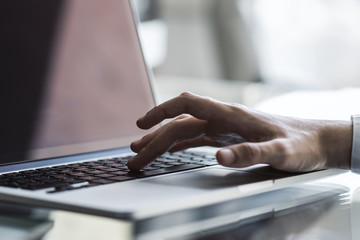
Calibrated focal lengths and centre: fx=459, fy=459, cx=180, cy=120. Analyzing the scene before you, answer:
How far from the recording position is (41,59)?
3.13ft

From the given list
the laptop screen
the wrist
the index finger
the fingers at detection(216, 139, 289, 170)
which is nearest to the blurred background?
the laptop screen

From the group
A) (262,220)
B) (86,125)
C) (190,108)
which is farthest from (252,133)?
(86,125)

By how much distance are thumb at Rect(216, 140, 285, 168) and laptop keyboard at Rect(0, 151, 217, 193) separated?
14 cm

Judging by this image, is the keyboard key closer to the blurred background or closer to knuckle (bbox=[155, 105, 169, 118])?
knuckle (bbox=[155, 105, 169, 118])

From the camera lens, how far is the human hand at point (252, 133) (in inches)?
29.9

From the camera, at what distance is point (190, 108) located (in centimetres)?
82

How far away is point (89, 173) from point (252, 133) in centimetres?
29

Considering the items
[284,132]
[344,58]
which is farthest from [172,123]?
[344,58]

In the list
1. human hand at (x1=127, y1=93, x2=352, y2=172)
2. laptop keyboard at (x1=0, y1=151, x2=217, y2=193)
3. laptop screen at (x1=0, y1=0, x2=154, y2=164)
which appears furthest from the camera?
laptop screen at (x1=0, y1=0, x2=154, y2=164)

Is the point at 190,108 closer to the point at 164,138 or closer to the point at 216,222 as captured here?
the point at 164,138

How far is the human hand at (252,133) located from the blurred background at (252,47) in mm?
2020

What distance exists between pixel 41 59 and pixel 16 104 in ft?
0.38

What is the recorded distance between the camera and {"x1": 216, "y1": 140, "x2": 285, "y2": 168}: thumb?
0.66 m

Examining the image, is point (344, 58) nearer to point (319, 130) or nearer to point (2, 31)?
point (319, 130)
